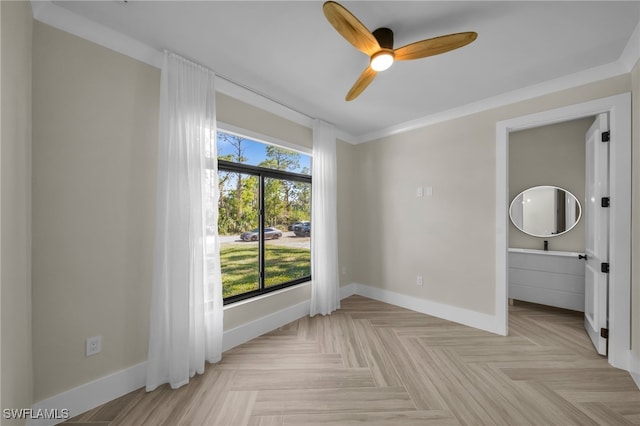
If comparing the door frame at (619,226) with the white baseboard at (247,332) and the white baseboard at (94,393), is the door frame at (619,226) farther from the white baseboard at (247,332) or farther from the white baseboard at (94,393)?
the white baseboard at (94,393)

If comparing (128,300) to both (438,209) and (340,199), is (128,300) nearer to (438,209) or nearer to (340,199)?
(340,199)

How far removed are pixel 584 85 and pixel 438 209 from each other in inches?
69.4

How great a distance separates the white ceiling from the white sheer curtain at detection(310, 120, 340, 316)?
0.73 meters

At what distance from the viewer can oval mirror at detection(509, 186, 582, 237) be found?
141 inches

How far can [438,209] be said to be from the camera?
10.9 feet

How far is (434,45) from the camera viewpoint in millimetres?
1594

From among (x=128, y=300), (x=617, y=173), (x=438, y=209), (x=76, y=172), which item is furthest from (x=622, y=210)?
(x=76, y=172)

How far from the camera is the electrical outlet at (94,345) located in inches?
67.5

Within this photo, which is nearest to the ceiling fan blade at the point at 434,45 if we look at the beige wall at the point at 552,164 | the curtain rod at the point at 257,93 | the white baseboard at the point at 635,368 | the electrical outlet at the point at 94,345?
the curtain rod at the point at 257,93

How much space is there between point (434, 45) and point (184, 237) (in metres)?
2.27

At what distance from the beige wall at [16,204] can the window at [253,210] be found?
4.40 feet

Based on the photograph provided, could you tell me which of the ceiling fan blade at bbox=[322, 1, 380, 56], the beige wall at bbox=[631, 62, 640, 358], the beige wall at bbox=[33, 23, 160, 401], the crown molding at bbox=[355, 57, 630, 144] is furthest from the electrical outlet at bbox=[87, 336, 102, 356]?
the beige wall at bbox=[631, 62, 640, 358]

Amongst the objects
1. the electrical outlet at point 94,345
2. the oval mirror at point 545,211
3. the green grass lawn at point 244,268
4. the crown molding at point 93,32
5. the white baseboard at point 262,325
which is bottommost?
the white baseboard at point 262,325

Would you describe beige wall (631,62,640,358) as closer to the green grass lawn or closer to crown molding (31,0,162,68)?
the green grass lawn
